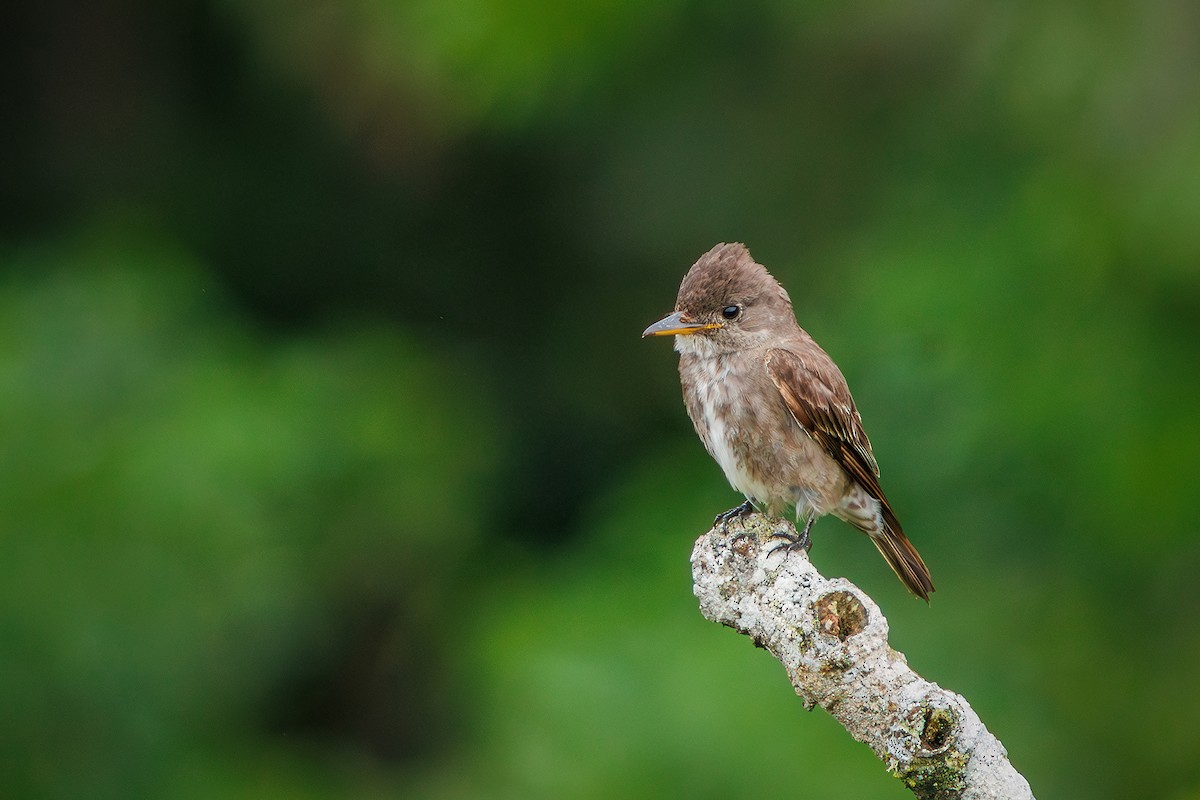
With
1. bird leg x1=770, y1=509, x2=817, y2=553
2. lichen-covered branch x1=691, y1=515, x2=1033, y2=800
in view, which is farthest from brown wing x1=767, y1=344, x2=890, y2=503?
lichen-covered branch x1=691, y1=515, x2=1033, y2=800

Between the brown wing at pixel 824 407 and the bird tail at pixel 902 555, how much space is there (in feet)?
0.31

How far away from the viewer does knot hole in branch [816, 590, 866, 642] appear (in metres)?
2.67

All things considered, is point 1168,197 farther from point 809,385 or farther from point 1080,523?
point 809,385

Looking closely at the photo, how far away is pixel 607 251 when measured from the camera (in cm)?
725

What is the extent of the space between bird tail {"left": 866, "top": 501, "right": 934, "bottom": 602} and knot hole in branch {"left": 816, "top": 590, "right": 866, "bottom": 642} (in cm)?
197

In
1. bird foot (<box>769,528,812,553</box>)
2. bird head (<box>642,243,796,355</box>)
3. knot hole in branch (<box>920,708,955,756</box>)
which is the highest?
bird head (<box>642,243,796,355</box>)

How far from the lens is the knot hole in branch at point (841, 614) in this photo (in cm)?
267

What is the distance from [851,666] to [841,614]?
0.12 metres

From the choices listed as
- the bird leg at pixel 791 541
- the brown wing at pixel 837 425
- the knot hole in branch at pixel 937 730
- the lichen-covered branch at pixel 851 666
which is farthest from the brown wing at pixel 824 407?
the knot hole in branch at pixel 937 730

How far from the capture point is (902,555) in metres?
4.66

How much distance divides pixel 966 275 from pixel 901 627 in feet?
5.08

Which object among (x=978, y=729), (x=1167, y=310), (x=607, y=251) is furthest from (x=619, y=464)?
(x=978, y=729)

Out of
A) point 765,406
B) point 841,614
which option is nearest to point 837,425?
point 765,406

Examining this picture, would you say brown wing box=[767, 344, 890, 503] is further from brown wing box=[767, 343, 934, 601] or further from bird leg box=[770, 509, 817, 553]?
bird leg box=[770, 509, 817, 553]
